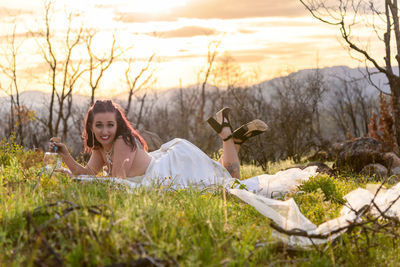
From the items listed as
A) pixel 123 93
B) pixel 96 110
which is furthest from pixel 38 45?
→ pixel 96 110

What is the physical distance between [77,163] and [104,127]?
0.70 meters

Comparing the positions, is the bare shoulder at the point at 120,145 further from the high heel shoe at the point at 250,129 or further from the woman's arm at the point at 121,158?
the high heel shoe at the point at 250,129

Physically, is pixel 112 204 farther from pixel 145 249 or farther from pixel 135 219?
pixel 145 249

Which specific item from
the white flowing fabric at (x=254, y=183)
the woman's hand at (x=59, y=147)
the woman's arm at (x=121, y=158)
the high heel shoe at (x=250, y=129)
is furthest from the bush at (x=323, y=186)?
the woman's hand at (x=59, y=147)

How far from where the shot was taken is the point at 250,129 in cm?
704

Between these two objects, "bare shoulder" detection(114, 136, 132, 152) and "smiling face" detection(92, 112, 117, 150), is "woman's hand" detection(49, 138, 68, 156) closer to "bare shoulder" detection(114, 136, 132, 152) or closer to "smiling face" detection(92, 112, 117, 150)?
"smiling face" detection(92, 112, 117, 150)

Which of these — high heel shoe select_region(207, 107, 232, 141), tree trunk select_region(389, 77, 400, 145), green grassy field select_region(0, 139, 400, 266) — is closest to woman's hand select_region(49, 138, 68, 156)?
green grassy field select_region(0, 139, 400, 266)

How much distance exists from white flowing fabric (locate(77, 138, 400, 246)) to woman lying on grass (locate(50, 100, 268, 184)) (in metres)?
0.02

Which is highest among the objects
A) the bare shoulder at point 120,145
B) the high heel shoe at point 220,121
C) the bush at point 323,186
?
the high heel shoe at point 220,121

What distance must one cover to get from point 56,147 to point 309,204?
3.37m

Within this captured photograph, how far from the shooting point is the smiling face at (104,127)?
596 centimetres

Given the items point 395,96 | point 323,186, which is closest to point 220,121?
point 323,186

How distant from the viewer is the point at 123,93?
2394 cm

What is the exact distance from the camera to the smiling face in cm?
596
